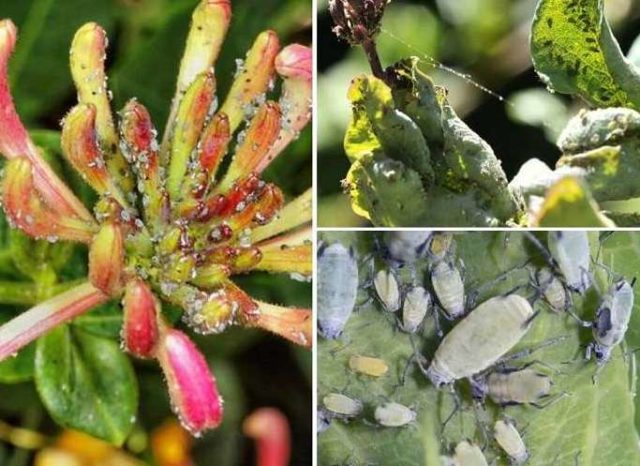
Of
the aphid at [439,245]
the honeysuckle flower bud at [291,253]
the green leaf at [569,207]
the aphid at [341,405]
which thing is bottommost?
the aphid at [341,405]

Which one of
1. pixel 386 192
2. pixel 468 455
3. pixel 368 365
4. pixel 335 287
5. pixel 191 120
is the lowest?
pixel 468 455

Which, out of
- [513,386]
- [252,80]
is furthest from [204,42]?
[513,386]

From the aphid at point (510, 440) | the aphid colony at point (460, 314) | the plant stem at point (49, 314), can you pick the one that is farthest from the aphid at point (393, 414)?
the plant stem at point (49, 314)

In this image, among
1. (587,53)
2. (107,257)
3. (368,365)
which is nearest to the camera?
(107,257)

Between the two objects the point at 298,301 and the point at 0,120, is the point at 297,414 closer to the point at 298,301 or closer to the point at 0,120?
the point at 298,301

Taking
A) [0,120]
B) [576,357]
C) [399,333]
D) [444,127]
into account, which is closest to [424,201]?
[444,127]

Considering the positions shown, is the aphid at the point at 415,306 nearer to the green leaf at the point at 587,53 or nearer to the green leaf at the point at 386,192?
the green leaf at the point at 386,192

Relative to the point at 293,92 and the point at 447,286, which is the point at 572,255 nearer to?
the point at 447,286
